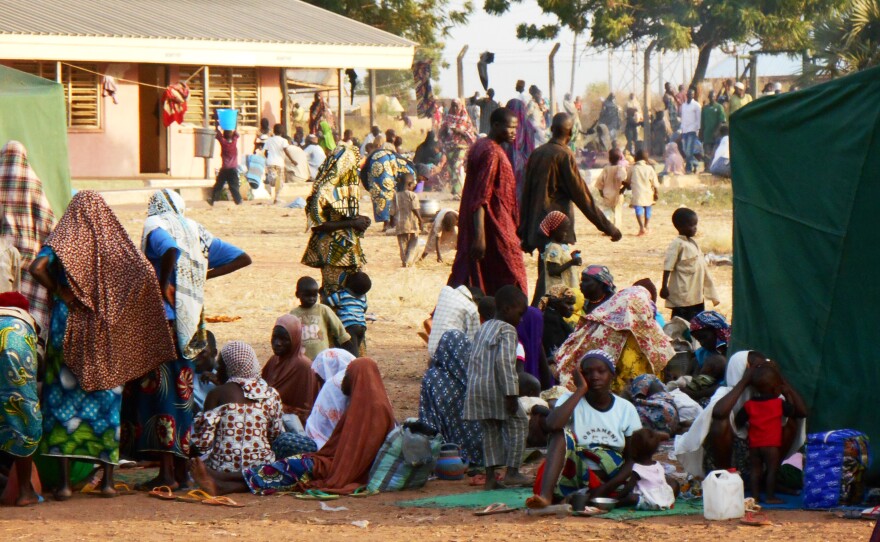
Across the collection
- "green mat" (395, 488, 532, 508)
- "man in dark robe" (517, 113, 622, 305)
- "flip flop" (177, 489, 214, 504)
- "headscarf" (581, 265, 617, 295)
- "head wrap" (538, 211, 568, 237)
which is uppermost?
"man in dark robe" (517, 113, 622, 305)

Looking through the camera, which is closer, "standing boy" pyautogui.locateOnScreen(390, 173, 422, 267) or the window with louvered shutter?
"standing boy" pyautogui.locateOnScreen(390, 173, 422, 267)

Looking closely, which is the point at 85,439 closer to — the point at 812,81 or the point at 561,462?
the point at 561,462

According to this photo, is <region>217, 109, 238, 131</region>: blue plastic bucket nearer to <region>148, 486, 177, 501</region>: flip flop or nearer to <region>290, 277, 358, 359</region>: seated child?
<region>290, 277, 358, 359</region>: seated child

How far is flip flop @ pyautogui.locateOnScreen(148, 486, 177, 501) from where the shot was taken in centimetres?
668

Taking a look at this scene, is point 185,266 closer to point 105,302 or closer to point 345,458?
point 105,302

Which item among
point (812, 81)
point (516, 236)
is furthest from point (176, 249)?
point (812, 81)

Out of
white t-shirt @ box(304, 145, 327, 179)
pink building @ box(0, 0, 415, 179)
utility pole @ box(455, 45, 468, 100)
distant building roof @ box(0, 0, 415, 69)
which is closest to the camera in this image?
distant building roof @ box(0, 0, 415, 69)

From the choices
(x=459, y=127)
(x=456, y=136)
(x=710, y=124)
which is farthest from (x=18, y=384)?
(x=710, y=124)

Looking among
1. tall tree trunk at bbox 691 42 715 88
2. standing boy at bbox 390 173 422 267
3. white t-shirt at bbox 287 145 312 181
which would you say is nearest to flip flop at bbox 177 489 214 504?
standing boy at bbox 390 173 422 267

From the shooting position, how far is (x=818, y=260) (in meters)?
6.85

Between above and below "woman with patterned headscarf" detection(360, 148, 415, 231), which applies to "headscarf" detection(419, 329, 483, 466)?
below

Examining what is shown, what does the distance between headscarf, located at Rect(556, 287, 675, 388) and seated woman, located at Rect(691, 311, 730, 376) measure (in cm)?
21

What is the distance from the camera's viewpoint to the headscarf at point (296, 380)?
26.3 feet

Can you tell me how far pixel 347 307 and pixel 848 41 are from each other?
16.8 metres
